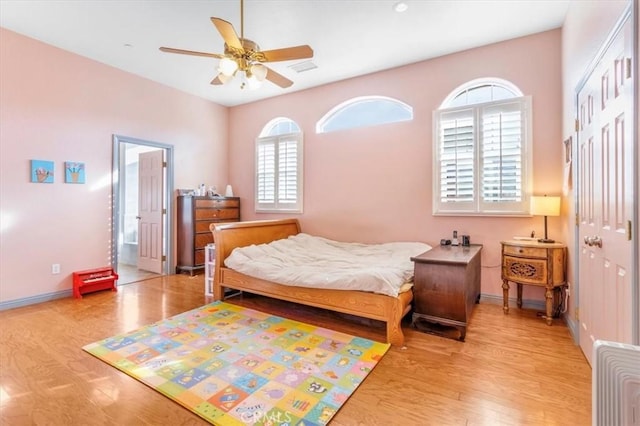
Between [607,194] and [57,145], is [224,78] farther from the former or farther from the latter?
[607,194]

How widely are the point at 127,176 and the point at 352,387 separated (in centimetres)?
660

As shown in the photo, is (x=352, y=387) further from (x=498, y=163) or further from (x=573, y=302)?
(x=498, y=163)

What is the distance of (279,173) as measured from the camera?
5406 mm

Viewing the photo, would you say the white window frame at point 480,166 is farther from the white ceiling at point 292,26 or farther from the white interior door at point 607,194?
the white interior door at point 607,194

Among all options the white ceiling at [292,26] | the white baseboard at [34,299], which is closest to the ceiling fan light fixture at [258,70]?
the white ceiling at [292,26]

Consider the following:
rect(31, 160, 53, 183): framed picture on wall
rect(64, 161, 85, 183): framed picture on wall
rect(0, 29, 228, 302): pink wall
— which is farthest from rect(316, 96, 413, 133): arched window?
rect(31, 160, 53, 183): framed picture on wall

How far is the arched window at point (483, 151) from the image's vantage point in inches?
137

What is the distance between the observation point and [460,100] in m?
3.92

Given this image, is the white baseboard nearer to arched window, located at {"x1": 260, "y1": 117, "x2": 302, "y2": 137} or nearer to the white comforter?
the white comforter

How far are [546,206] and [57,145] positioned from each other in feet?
18.7

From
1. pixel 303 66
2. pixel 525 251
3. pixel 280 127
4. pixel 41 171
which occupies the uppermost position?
pixel 303 66

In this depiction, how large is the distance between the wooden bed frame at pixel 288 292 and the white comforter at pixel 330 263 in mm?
86

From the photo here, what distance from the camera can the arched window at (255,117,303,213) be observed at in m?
5.21

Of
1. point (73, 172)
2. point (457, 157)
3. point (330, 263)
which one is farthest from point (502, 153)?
point (73, 172)
